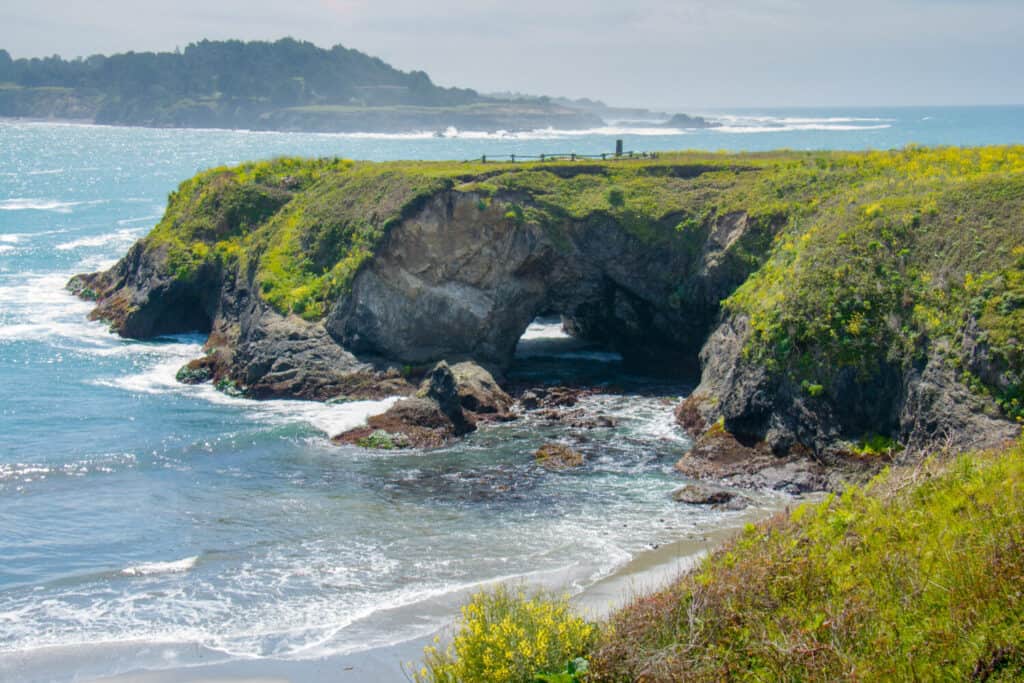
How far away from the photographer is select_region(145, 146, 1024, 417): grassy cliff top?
28.9 meters

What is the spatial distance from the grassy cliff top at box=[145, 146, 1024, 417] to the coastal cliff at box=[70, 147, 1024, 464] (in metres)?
0.09

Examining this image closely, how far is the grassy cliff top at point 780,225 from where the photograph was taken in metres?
28.9

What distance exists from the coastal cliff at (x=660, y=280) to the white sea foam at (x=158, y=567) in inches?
611

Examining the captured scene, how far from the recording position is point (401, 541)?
23.9 metres

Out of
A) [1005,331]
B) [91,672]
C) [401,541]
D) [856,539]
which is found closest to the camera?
[856,539]

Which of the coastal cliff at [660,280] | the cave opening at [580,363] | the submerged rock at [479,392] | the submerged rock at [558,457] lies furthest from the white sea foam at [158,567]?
the cave opening at [580,363]

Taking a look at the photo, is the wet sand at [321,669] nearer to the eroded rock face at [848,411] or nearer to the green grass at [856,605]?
the green grass at [856,605]

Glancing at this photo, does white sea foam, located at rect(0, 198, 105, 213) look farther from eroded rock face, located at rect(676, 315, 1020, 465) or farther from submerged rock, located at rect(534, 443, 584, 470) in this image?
eroded rock face, located at rect(676, 315, 1020, 465)

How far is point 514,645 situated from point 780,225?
30085 millimetres

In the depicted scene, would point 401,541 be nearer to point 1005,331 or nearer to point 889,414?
point 889,414

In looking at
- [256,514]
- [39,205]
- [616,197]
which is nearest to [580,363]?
[616,197]

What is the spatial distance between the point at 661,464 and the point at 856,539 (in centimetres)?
1480

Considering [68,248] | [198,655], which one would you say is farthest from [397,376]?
[68,248]

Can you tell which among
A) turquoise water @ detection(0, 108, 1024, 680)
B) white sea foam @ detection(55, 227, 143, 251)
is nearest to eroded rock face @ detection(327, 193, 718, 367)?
turquoise water @ detection(0, 108, 1024, 680)
